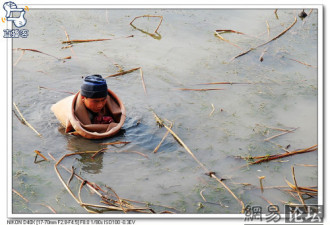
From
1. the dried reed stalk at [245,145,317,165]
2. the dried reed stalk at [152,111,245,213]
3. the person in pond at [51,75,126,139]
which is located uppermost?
the person in pond at [51,75,126,139]

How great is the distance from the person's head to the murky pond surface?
1.65 ft

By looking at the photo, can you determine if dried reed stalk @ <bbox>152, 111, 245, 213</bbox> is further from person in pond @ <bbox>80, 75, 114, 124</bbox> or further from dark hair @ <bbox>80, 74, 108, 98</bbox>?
dark hair @ <bbox>80, 74, 108, 98</bbox>

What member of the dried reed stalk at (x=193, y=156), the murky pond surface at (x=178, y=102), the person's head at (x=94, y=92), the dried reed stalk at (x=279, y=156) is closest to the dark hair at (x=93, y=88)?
the person's head at (x=94, y=92)

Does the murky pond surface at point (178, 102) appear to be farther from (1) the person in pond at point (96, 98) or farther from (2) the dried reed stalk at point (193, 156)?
(1) the person in pond at point (96, 98)

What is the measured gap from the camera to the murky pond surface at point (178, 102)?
484 cm

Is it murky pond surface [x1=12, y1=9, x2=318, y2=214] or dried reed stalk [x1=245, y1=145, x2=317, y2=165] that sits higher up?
murky pond surface [x1=12, y1=9, x2=318, y2=214]

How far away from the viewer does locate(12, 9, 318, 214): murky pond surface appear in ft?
15.9

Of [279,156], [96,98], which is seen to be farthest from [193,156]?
[96,98]

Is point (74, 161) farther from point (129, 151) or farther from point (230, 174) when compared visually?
point (230, 174)

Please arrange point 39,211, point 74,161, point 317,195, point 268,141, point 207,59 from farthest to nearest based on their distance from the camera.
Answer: point 207,59 < point 268,141 < point 74,161 < point 317,195 < point 39,211

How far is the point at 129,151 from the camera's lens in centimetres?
541

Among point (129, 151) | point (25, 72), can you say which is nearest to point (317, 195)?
point (129, 151)

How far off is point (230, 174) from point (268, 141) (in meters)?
0.96

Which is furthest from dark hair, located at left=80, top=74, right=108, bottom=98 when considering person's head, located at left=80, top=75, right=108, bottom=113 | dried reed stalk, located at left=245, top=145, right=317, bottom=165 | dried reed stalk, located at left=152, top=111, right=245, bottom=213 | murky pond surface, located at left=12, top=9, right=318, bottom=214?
dried reed stalk, located at left=245, top=145, right=317, bottom=165
